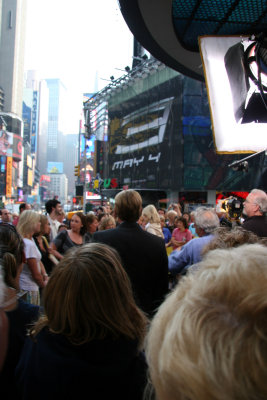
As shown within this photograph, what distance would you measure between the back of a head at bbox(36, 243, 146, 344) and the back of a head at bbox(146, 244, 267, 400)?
27.7 inches

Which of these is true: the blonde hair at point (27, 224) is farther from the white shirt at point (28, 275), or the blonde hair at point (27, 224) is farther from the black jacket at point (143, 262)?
the black jacket at point (143, 262)

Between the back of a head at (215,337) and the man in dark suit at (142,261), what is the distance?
2203 millimetres

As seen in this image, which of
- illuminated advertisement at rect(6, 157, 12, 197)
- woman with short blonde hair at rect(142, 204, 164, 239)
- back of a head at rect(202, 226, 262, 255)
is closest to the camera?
back of a head at rect(202, 226, 262, 255)

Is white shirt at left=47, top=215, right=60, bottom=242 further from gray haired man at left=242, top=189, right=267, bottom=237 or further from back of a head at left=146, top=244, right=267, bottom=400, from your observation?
back of a head at left=146, top=244, right=267, bottom=400

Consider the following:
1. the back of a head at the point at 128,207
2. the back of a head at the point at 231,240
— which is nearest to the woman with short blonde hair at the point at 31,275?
the back of a head at the point at 128,207

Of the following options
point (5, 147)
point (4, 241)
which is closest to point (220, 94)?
point (4, 241)

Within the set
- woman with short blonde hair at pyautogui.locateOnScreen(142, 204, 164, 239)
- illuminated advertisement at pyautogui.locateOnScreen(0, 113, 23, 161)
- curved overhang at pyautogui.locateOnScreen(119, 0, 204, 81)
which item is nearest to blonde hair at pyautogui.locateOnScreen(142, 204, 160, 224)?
woman with short blonde hair at pyautogui.locateOnScreen(142, 204, 164, 239)

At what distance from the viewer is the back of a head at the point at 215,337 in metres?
0.60

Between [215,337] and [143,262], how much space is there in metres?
2.37

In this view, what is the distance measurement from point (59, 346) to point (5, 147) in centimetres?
10410

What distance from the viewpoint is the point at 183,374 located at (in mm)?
641

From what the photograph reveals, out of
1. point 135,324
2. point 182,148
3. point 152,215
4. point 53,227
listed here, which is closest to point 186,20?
point 152,215

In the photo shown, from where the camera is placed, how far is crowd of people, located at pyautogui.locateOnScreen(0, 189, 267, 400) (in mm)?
633

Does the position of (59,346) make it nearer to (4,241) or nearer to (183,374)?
(183,374)
